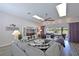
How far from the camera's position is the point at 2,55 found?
282cm

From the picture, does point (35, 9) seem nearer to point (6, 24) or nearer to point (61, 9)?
point (61, 9)

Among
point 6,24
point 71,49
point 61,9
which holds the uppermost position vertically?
point 61,9

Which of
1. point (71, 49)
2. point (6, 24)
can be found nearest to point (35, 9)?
point (6, 24)

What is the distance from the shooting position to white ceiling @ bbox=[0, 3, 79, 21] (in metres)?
2.78

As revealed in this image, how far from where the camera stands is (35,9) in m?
2.83

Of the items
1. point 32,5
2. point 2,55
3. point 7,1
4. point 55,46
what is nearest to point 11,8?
point 7,1

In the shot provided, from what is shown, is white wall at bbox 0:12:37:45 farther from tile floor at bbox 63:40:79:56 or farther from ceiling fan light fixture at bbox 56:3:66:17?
tile floor at bbox 63:40:79:56

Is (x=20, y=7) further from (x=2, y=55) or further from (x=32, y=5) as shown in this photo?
(x=2, y=55)

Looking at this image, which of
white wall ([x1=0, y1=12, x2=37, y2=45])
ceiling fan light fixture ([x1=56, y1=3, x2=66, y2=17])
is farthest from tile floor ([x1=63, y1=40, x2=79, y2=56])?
white wall ([x1=0, y1=12, x2=37, y2=45])

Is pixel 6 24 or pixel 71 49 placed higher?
pixel 6 24

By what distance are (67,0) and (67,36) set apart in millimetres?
649

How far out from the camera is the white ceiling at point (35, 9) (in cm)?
278

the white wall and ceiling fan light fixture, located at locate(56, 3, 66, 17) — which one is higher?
ceiling fan light fixture, located at locate(56, 3, 66, 17)

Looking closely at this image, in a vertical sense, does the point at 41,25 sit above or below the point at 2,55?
above
